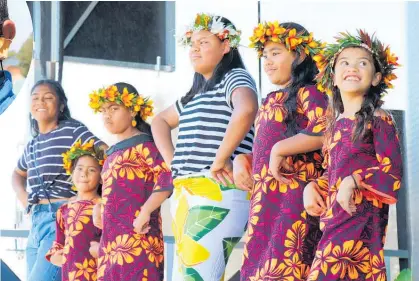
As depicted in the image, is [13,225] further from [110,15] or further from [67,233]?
[110,15]

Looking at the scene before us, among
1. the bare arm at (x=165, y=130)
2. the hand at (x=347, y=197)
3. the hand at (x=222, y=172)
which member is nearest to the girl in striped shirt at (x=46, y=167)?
the bare arm at (x=165, y=130)

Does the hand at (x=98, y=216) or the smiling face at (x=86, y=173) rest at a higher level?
the smiling face at (x=86, y=173)

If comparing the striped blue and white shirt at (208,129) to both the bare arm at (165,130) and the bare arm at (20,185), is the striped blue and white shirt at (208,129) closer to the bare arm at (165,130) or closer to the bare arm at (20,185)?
the bare arm at (165,130)

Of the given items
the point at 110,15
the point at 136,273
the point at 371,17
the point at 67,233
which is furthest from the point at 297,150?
the point at 110,15

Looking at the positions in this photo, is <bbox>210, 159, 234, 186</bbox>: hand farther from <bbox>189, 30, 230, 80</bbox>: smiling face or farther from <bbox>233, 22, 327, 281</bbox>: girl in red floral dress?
<bbox>189, 30, 230, 80</bbox>: smiling face

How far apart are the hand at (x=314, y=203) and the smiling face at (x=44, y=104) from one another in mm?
1907

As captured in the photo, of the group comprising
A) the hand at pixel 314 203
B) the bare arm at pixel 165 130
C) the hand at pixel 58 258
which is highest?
the bare arm at pixel 165 130

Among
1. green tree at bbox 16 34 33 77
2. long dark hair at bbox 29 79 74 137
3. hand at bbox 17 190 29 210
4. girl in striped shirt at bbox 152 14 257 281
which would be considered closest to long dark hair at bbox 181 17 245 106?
girl in striped shirt at bbox 152 14 257 281

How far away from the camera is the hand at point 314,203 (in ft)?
9.25

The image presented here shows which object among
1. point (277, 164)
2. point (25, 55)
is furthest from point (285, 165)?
point (25, 55)

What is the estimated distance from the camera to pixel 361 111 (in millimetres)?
2773

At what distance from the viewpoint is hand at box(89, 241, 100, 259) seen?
4.03 m

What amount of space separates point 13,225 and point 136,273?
105 centimetres

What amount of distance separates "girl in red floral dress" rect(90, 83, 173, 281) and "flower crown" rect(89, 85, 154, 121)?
0.45 ft
